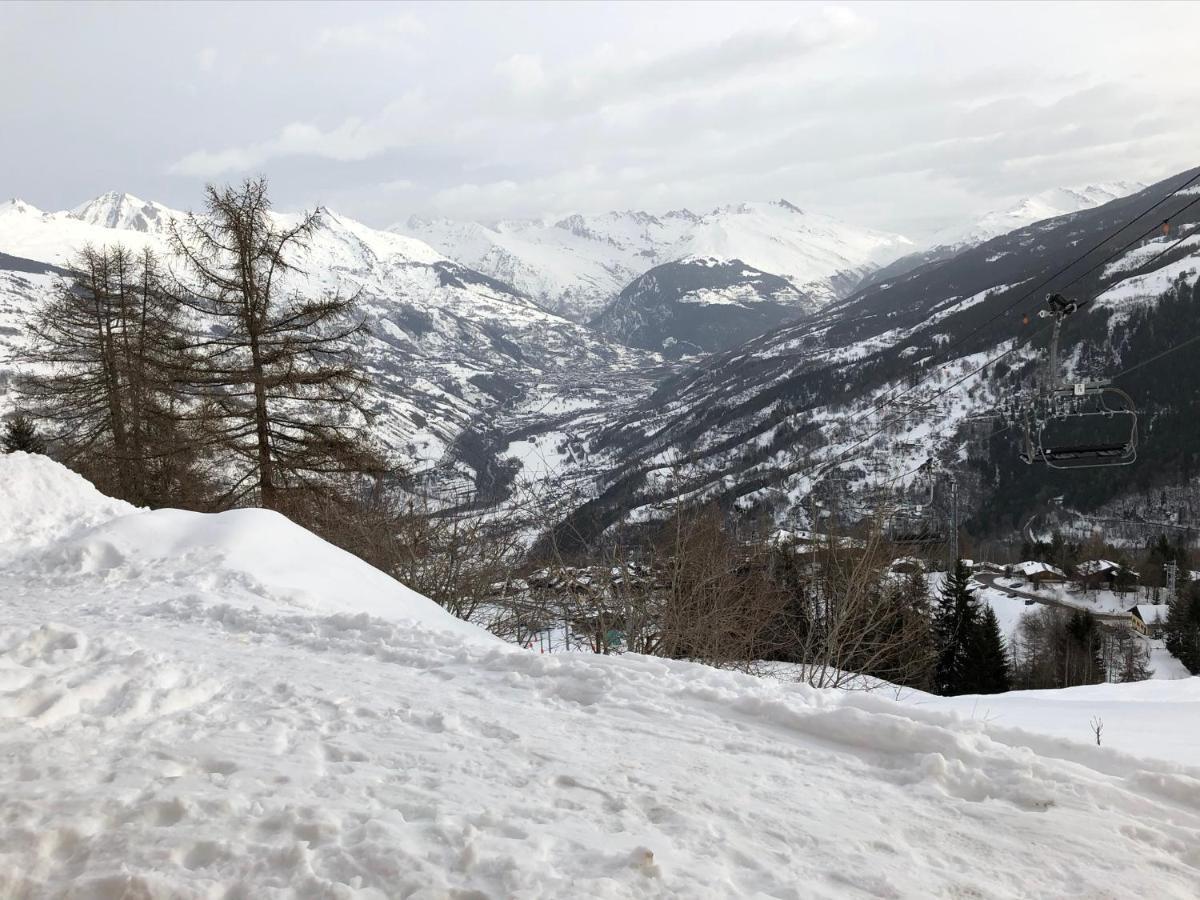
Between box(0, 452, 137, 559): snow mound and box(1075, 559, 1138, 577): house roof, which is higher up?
box(0, 452, 137, 559): snow mound

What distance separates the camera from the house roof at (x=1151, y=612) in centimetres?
7369

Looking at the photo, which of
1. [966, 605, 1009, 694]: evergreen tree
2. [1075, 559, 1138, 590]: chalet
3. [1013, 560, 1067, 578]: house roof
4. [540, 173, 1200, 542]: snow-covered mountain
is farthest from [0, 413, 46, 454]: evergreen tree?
[1075, 559, 1138, 590]: chalet

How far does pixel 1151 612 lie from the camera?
260ft

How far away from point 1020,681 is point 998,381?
12017cm

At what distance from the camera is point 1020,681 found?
54438 mm

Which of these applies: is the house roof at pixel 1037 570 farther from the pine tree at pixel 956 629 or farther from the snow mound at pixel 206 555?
the snow mound at pixel 206 555

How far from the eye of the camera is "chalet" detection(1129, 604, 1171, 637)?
69.6 m

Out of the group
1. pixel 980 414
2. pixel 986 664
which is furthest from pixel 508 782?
pixel 980 414

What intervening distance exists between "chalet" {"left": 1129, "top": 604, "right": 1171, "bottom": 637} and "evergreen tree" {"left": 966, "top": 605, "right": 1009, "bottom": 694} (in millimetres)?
38703

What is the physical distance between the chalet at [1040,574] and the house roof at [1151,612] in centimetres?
841

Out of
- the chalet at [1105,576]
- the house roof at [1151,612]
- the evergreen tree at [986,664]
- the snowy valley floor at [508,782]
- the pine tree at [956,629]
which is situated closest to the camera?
the snowy valley floor at [508,782]

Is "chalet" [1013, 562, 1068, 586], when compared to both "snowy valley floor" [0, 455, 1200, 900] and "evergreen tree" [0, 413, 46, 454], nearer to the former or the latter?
"snowy valley floor" [0, 455, 1200, 900]

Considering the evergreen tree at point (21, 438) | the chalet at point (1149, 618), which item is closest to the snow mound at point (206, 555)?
the evergreen tree at point (21, 438)

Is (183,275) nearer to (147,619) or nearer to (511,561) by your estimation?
(511,561)
